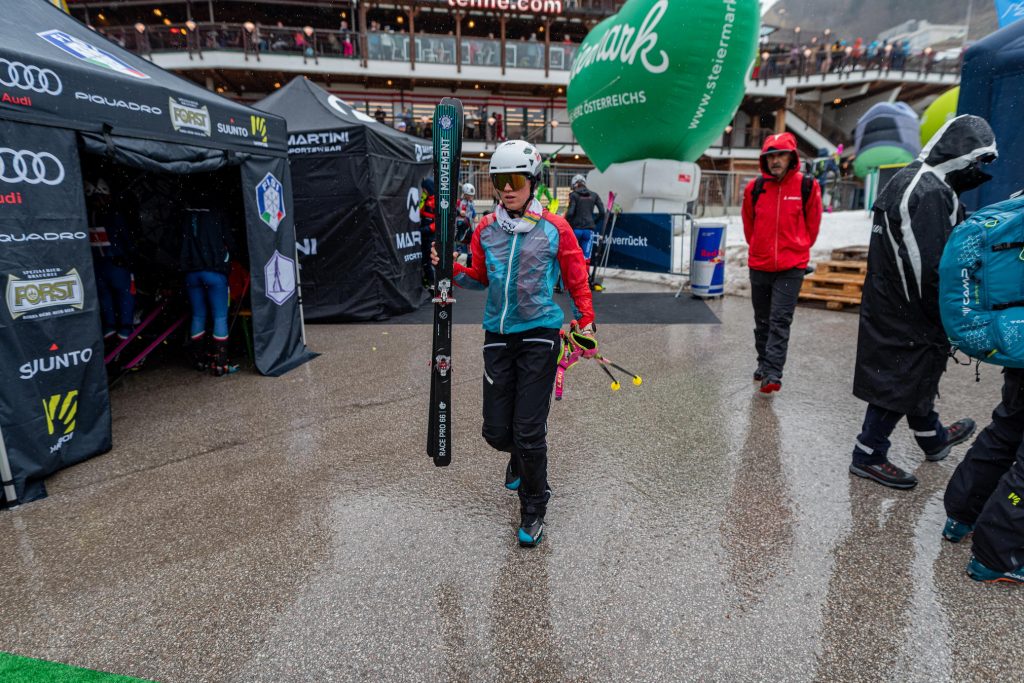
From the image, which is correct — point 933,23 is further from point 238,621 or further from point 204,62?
point 238,621

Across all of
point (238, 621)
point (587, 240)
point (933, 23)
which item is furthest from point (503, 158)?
point (933, 23)

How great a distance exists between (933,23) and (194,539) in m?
64.1

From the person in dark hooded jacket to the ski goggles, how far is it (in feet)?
6.43

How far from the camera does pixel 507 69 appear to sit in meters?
27.4

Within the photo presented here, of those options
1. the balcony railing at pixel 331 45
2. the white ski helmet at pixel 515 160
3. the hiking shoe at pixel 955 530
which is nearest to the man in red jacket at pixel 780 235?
the hiking shoe at pixel 955 530

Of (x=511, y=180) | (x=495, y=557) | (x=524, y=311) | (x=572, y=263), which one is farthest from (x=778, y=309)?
(x=495, y=557)

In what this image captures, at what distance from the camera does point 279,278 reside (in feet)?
19.0

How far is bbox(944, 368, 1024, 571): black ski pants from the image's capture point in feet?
7.44

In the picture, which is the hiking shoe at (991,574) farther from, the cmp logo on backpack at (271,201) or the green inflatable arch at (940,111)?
the green inflatable arch at (940,111)

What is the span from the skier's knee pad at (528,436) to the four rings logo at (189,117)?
3.92 m

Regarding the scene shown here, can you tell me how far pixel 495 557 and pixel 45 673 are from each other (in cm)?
174

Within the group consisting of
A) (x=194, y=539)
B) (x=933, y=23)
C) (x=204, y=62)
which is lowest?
(x=194, y=539)

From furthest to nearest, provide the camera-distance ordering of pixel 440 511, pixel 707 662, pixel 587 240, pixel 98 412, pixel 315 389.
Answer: pixel 587 240
pixel 315 389
pixel 98 412
pixel 440 511
pixel 707 662

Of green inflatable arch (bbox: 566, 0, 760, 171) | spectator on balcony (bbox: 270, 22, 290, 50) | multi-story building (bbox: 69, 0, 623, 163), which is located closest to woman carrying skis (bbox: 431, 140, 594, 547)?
green inflatable arch (bbox: 566, 0, 760, 171)
